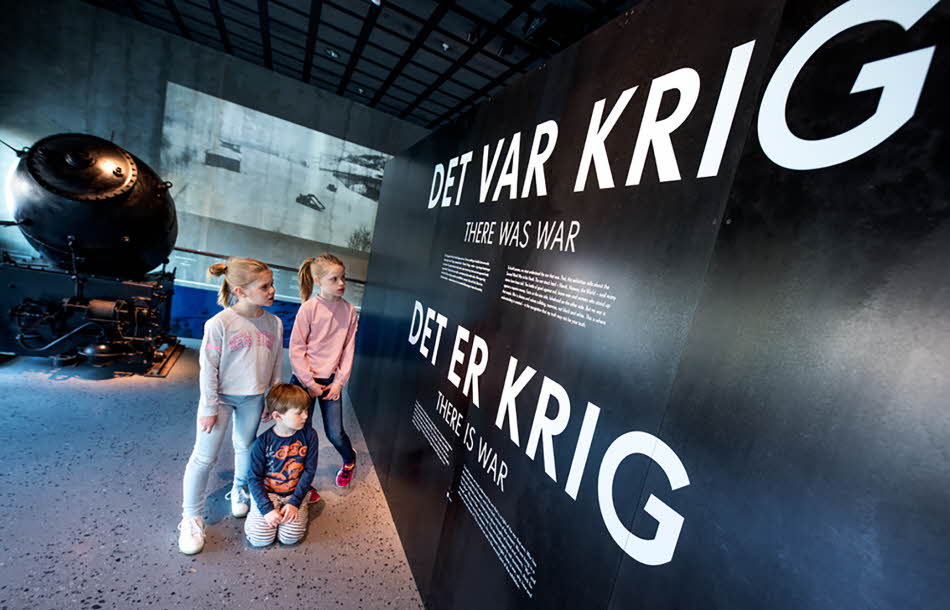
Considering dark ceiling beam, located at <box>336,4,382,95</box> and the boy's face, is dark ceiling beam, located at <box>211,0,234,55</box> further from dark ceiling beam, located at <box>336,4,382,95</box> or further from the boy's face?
the boy's face

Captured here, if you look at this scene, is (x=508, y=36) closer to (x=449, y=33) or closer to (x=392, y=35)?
(x=449, y=33)

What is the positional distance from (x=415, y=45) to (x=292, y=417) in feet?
19.5

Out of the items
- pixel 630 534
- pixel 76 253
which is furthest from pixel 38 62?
pixel 630 534

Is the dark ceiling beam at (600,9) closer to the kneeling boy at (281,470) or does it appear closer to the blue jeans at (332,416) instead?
the blue jeans at (332,416)

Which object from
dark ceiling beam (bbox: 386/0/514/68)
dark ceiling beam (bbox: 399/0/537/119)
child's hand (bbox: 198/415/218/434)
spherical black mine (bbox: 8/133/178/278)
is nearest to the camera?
child's hand (bbox: 198/415/218/434)

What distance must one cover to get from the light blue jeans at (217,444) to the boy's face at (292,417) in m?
0.23

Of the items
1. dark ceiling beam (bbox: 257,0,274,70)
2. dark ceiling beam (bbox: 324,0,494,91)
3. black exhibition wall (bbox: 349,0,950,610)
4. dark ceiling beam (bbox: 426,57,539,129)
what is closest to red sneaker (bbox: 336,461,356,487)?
black exhibition wall (bbox: 349,0,950,610)

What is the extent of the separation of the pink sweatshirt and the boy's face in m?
0.43

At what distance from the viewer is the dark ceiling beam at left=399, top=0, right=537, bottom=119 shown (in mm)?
4623

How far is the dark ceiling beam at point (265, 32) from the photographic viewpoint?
550 centimetres

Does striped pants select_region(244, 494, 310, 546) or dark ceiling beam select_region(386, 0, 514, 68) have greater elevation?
dark ceiling beam select_region(386, 0, 514, 68)

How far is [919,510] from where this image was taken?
1.82 ft

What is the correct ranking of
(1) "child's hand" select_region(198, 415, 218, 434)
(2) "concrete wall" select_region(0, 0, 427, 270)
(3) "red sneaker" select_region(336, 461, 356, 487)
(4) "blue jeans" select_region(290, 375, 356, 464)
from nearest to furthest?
(1) "child's hand" select_region(198, 415, 218, 434), (4) "blue jeans" select_region(290, 375, 356, 464), (3) "red sneaker" select_region(336, 461, 356, 487), (2) "concrete wall" select_region(0, 0, 427, 270)

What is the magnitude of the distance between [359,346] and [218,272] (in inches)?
89.9
